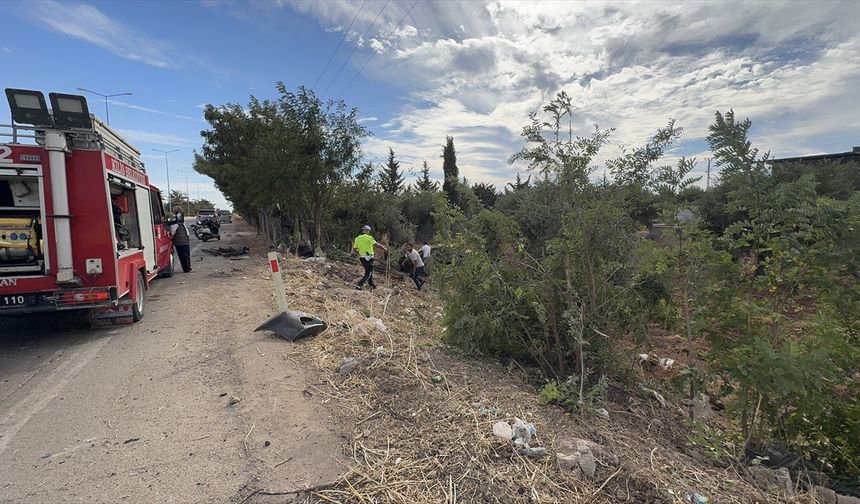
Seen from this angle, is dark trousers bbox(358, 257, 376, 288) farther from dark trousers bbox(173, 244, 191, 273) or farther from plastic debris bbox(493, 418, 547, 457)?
plastic debris bbox(493, 418, 547, 457)

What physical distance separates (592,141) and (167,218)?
11736mm

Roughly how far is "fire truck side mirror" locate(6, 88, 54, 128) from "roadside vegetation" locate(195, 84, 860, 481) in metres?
5.44

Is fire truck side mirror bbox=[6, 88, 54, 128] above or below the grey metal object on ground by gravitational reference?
above

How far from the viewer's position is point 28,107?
20.1ft

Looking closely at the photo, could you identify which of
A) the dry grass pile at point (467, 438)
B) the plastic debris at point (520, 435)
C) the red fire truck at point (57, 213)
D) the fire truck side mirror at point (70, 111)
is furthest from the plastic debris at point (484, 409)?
the fire truck side mirror at point (70, 111)

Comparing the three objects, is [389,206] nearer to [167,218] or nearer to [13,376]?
[167,218]

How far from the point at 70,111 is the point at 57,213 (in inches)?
57.2

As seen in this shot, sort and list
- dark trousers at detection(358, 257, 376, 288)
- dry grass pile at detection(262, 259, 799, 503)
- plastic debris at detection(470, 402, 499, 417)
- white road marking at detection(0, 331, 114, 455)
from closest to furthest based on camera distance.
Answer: dry grass pile at detection(262, 259, 799, 503), plastic debris at detection(470, 402, 499, 417), white road marking at detection(0, 331, 114, 455), dark trousers at detection(358, 257, 376, 288)

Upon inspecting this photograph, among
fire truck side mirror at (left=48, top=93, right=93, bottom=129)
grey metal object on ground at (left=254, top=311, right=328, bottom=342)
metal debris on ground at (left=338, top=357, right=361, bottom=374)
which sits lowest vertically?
metal debris on ground at (left=338, top=357, right=361, bottom=374)

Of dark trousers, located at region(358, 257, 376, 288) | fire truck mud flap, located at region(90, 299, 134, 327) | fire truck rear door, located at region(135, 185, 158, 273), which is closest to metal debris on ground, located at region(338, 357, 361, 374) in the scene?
fire truck mud flap, located at region(90, 299, 134, 327)

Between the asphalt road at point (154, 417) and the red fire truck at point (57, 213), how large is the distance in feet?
2.43

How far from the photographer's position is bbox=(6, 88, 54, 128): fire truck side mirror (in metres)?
6.06

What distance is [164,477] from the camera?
3.09 m

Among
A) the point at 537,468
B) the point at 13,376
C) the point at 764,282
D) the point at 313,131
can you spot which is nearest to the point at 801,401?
the point at 764,282
